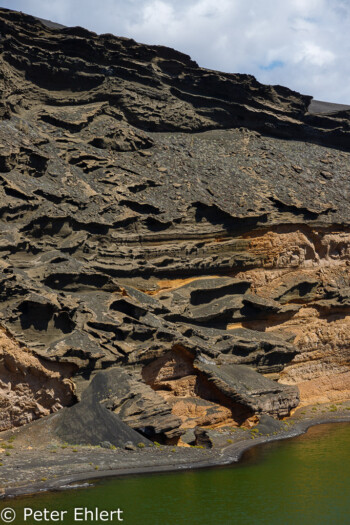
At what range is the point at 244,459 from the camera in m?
32.5

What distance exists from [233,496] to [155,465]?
4.72 meters

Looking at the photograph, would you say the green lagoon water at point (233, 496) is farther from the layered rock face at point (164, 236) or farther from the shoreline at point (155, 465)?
the layered rock face at point (164, 236)

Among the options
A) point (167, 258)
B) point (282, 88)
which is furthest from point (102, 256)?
point (282, 88)

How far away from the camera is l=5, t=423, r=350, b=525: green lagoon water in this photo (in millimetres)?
23859

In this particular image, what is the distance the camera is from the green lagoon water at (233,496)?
23.9 m

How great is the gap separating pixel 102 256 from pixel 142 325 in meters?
6.84

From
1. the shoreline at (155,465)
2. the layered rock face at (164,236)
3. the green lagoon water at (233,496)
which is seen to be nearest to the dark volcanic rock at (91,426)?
the layered rock face at (164,236)

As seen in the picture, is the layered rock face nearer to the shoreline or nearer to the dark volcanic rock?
the dark volcanic rock

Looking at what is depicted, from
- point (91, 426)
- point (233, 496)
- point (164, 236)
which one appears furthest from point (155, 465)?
point (164, 236)

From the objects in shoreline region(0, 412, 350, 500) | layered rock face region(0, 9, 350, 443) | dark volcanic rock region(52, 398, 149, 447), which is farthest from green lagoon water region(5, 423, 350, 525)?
layered rock face region(0, 9, 350, 443)

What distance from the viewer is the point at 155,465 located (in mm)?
29844

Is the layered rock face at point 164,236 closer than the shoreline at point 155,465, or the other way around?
the shoreline at point 155,465

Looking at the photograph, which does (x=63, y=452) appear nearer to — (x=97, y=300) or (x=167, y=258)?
(x=97, y=300)

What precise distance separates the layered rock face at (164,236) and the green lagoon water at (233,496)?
4999mm
